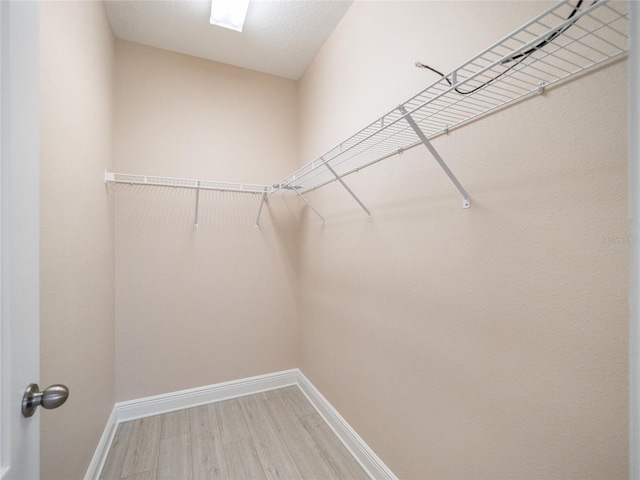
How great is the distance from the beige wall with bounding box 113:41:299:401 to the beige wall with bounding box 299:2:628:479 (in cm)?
87

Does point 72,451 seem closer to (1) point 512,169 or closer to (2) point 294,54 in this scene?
(1) point 512,169

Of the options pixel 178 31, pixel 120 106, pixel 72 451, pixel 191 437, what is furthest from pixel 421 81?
pixel 191 437

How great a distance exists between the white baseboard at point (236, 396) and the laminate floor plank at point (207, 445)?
11 centimetres

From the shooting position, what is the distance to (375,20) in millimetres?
1480

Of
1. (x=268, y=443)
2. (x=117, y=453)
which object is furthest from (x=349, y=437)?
(x=117, y=453)

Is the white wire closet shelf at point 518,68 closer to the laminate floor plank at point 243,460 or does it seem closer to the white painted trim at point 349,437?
the white painted trim at point 349,437

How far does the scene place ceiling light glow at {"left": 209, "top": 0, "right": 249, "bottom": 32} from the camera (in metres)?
1.61

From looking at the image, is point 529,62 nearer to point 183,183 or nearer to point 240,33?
point 240,33

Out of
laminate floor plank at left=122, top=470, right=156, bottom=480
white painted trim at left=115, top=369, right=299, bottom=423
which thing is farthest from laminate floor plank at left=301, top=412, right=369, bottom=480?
laminate floor plank at left=122, top=470, right=156, bottom=480

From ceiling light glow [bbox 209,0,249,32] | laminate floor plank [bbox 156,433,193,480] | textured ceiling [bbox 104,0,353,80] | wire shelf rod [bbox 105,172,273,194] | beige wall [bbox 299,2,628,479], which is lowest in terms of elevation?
laminate floor plank [bbox 156,433,193,480]

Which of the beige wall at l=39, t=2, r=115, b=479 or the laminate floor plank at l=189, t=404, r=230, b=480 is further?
the laminate floor plank at l=189, t=404, r=230, b=480

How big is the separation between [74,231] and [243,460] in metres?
1.49

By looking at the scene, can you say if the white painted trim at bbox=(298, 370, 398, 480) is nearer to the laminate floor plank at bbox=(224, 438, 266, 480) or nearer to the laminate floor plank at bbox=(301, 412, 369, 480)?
the laminate floor plank at bbox=(301, 412, 369, 480)

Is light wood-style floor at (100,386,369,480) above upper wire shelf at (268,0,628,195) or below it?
below
